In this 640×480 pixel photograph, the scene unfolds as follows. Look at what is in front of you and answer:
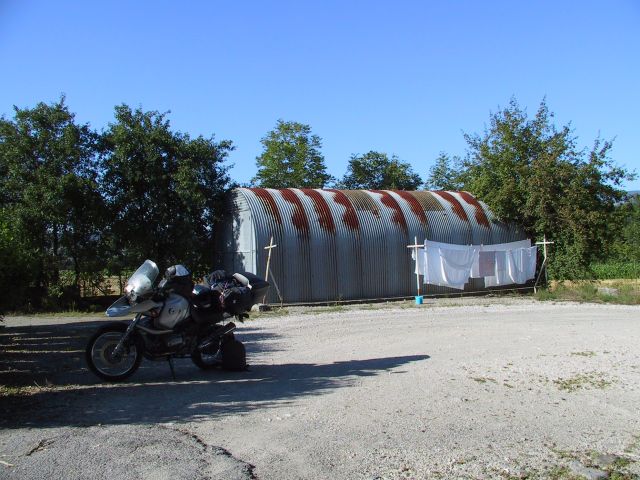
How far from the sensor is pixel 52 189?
2091cm

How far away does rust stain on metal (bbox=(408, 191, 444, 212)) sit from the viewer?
82.7ft

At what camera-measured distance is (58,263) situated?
22031mm

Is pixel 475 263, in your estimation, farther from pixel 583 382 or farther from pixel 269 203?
pixel 583 382

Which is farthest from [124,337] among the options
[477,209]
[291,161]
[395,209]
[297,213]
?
[291,161]

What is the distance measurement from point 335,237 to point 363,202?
2.62m

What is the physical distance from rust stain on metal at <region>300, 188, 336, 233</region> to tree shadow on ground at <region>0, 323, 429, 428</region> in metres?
13.1

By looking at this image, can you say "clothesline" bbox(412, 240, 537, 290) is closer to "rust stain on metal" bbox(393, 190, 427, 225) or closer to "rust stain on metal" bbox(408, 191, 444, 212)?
"rust stain on metal" bbox(393, 190, 427, 225)

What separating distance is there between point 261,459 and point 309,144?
1682 inches

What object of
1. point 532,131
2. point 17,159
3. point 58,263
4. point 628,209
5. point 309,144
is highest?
point 309,144

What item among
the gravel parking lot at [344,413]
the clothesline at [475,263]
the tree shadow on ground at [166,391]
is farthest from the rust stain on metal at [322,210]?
the tree shadow on ground at [166,391]

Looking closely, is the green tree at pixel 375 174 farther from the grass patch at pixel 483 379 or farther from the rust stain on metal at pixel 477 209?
the grass patch at pixel 483 379

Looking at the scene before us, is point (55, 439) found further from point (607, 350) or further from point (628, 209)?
point (628, 209)

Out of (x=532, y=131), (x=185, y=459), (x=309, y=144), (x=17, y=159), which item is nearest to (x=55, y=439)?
(x=185, y=459)

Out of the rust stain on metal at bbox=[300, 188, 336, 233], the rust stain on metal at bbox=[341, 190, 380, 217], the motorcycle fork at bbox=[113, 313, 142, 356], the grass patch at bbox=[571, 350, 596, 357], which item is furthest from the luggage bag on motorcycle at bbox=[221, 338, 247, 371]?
the rust stain on metal at bbox=[341, 190, 380, 217]
